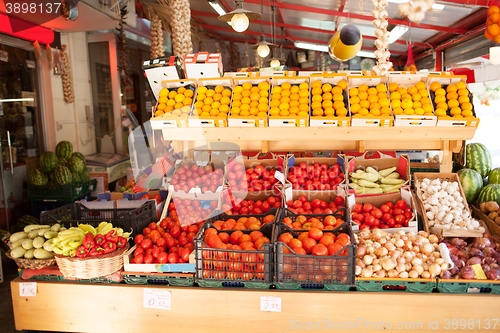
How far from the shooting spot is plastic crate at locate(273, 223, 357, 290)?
2.03 metres

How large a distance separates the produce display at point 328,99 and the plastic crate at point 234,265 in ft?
4.37

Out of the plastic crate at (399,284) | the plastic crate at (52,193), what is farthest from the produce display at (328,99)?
the plastic crate at (52,193)

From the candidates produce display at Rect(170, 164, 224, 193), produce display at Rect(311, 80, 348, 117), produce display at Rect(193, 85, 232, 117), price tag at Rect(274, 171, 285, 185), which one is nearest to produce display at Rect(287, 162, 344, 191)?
price tag at Rect(274, 171, 285, 185)

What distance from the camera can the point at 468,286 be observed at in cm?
213

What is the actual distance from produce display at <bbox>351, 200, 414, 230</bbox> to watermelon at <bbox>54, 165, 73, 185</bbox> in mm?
3991

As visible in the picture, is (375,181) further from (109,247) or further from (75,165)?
(75,165)

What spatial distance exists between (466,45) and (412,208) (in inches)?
222

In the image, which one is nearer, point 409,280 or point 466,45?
point 409,280

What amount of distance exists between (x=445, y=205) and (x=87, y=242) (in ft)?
9.15

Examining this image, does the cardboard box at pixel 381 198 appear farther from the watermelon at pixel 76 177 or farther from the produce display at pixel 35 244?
the watermelon at pixel 76 177

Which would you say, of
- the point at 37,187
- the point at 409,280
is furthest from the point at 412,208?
the point at 37,187

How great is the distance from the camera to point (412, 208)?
281cm

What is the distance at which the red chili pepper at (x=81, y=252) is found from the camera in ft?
7.32

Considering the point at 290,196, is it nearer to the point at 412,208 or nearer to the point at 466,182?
the point at 412,208
